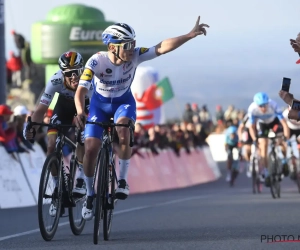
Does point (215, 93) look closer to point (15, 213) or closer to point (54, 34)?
point (54, 34)

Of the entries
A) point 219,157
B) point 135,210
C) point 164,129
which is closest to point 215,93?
point 219,157

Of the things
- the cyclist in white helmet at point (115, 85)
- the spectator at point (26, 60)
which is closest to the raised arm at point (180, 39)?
the cyclist in white helmet at point (115, 85)

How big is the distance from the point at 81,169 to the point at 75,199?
0.44 m

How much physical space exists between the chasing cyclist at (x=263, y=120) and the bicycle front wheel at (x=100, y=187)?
10.9 meters

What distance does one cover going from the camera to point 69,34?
3866 centimetres

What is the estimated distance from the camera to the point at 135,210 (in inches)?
696

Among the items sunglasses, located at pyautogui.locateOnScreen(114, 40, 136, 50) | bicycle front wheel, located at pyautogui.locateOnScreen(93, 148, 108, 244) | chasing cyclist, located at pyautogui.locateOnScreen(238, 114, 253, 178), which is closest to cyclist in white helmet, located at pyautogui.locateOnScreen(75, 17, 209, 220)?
sunglasses, located at pyautogui.locateOnScreen(114, 40, 136, 50)

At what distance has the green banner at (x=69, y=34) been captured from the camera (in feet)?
126

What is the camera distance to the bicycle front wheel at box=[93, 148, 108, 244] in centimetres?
1108

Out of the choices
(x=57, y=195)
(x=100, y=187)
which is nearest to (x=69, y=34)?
(x=57, y=195)

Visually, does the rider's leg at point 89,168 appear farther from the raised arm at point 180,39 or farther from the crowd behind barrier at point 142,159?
the crowd behind barrier at point 142,159

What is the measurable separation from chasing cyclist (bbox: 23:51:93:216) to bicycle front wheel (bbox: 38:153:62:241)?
43cm

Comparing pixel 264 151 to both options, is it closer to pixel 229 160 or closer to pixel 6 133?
pixel 6 133

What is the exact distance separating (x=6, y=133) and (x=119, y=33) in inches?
346
